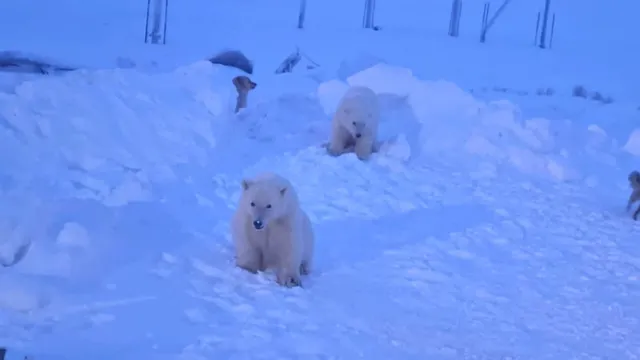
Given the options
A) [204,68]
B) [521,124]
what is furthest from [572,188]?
[204,68]

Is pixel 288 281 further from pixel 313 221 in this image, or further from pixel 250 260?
pixel 313 221

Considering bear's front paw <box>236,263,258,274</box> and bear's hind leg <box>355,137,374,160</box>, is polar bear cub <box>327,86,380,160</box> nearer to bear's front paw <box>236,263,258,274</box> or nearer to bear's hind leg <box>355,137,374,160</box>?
bear's hind leg <box>355,137,374,160</box>

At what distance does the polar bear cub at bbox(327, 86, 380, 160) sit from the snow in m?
0.23

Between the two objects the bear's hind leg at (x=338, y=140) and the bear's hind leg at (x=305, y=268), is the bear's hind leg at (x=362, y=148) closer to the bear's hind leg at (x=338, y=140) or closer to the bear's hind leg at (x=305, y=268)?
the bear's hind leg at (x=338, y=140)

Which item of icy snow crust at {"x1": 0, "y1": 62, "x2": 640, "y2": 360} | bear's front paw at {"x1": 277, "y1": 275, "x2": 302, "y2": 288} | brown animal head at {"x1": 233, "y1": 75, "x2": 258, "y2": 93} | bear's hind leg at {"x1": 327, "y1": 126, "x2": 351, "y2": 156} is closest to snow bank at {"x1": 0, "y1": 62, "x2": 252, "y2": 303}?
icy snow crust at {"x1": 0, "y1": 62, "x2": 640, "y2": 360}

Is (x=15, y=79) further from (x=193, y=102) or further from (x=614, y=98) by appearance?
(x=614, y=98)

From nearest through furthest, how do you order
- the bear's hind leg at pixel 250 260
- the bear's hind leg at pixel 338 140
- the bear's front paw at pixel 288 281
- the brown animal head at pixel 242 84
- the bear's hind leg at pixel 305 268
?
1. the bear's front paw at pixel 288 281
2. the bear's hind leg at pixel 250 260
3. the bear's hind leg at pixel 305 268
4. the bear's hind leg at pixel 338 140
5. the brown animal head at pixel 242 84

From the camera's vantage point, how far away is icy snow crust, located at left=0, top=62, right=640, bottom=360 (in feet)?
13.0

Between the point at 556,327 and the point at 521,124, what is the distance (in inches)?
236

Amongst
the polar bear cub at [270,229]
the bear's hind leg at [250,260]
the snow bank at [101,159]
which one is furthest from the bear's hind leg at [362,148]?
the bear's hind leg at [250,260]

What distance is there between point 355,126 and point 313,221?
2.48 meters

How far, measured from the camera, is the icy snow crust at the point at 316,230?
13.0ft

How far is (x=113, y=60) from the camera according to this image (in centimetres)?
1363

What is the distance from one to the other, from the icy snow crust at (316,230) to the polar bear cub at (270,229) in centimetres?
12
